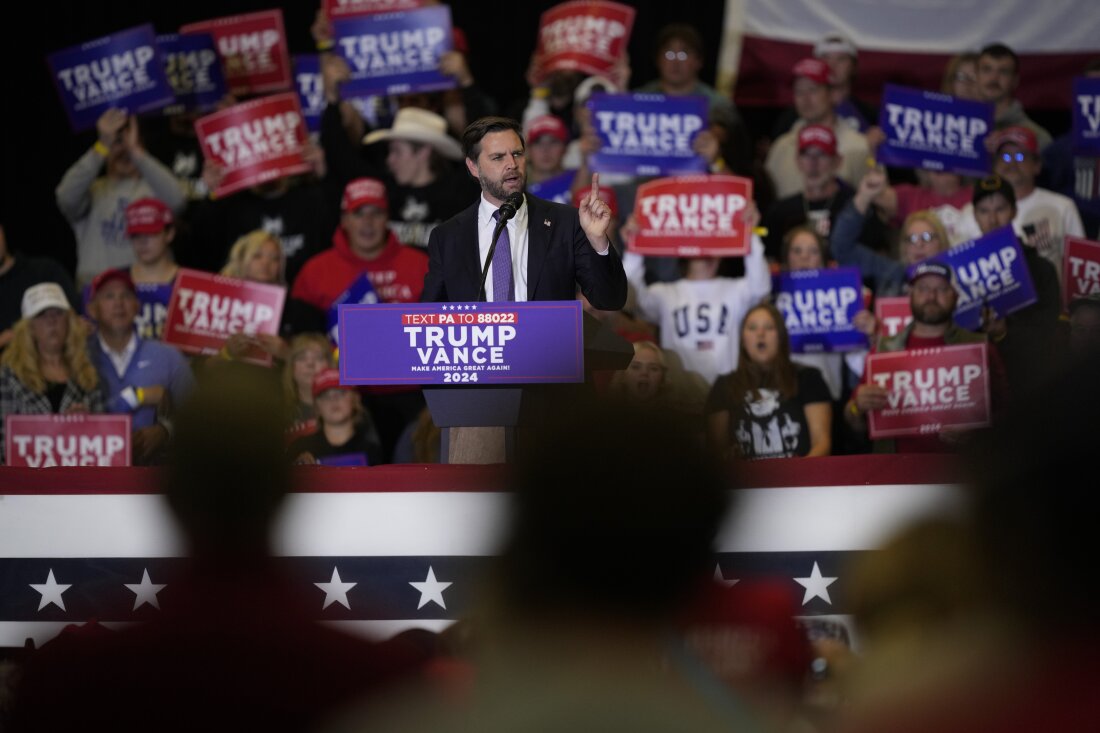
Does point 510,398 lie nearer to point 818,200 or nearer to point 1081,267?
point 1081,267

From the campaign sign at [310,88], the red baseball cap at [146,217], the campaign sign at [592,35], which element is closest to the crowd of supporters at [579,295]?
the red baseball cap at [146,217]

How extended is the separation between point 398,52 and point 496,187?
3.63 meters

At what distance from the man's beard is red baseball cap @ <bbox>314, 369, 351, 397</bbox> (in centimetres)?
201

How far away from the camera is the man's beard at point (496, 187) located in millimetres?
4457

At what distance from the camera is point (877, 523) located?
4.38m

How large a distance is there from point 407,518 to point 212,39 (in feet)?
15.5

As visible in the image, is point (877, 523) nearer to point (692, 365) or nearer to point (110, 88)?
point (692, 365)

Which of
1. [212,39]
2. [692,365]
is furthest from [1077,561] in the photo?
[212,39]

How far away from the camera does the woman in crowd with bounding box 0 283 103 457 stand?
21.5ft

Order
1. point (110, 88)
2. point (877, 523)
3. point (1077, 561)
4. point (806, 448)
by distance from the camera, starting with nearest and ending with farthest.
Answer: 1. point (1077, 561)
2. point (877, 523)
3. point (806, 448)
4. point (110, 88)

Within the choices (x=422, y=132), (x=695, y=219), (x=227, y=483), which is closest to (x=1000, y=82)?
(x=695, y=219)

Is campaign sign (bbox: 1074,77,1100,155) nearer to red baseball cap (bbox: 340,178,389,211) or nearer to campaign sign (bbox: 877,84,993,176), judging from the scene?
campaign sign (bbox: 877,84,993,176)

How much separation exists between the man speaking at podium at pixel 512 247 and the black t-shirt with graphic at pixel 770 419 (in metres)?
1.67

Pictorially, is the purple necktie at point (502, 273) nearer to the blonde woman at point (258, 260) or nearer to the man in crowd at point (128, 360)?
the man in crowd at point (128, 360)
